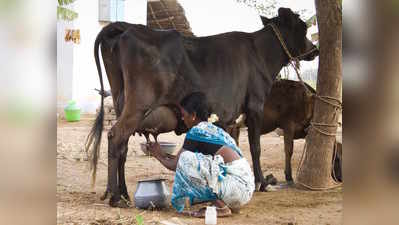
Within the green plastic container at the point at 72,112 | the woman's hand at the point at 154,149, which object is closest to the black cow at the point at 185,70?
the woman's hand at the point at 154,149

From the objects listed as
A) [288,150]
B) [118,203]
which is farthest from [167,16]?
[118,203]

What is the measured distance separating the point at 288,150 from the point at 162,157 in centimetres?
267

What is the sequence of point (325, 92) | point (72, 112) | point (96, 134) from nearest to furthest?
point (96, 134) → point (325, 92) → point (72, 112)

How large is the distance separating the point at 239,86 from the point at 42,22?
4481mm

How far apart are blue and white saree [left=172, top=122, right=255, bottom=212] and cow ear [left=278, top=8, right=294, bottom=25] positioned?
276 centimetres

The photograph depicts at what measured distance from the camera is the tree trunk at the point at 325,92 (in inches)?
212

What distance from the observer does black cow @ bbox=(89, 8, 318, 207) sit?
4.57 meters

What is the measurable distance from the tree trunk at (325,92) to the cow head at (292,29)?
878mm

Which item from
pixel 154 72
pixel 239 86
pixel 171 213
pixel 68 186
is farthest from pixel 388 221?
pixel 68 186

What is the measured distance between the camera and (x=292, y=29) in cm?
639

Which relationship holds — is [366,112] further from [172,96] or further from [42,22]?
[172,96]

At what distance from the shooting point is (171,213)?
4.37 metres

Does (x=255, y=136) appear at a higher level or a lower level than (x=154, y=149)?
lower

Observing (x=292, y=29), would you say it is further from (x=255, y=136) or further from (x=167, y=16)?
(x=167, y=16)
